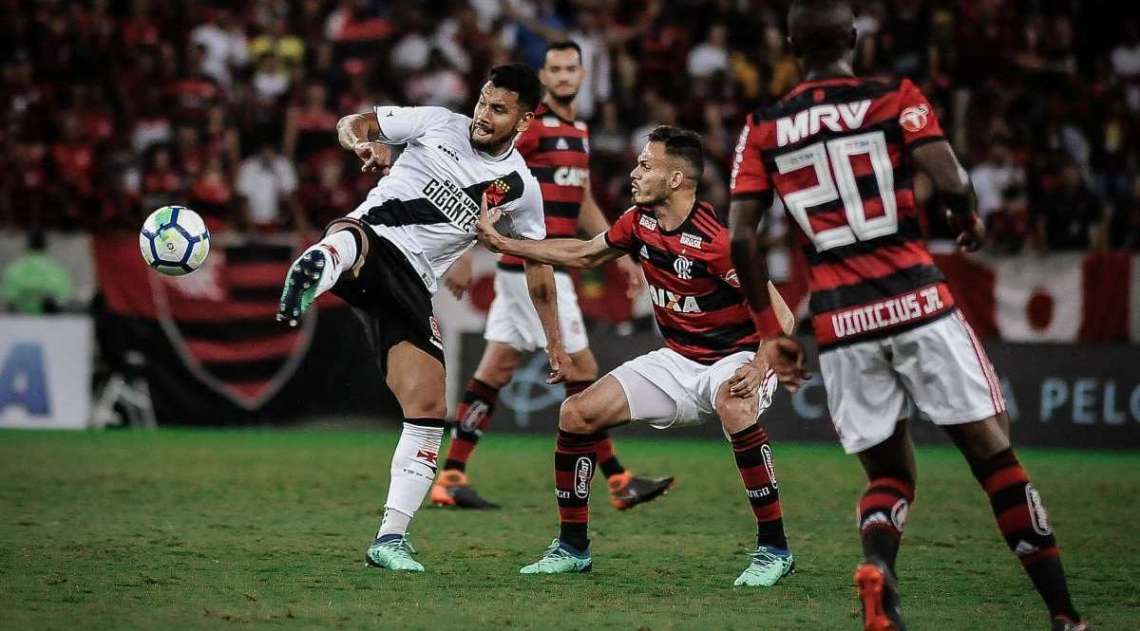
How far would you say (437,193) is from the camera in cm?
798

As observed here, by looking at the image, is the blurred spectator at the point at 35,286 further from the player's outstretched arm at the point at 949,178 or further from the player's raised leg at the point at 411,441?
the player's outstretched arm at the point at 949,178

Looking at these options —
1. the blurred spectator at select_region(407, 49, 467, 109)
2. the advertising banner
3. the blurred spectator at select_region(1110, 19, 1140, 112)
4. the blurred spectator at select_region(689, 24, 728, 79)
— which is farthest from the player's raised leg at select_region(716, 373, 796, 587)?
the blurred spectator at select_region(1110, 19, 1140, 112)

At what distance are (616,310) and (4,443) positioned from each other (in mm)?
6360

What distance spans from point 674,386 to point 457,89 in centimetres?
1256

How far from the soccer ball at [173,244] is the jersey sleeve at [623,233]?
7.03ft

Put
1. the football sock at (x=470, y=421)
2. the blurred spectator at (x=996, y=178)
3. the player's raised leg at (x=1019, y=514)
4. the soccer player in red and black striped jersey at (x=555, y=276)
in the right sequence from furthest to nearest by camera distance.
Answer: the blurred spectator at (x=996, y=178) < the soccer player in red and black striped jersey at (x=555, y=276) < the football sock at (x=470, y=421) < the player's raised leg at (x=1019, y=514)

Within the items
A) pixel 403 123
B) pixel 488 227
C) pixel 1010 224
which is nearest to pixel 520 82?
pixel 403 123

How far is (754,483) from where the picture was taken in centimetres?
737

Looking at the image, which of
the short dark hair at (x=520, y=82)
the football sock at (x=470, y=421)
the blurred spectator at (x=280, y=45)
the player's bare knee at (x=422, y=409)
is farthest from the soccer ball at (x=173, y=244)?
the blurred spectator at (x=280, y=45)

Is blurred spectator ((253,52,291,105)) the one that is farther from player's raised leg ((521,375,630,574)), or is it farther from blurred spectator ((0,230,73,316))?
player's raised leg ((521,375,630,574))

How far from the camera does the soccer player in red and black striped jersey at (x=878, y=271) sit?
18.0 feet

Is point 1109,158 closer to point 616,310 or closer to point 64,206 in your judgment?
point 616,310

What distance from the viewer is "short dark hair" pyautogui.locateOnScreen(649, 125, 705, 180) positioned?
7.48 metres

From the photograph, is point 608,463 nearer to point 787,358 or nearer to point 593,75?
point 787,358
